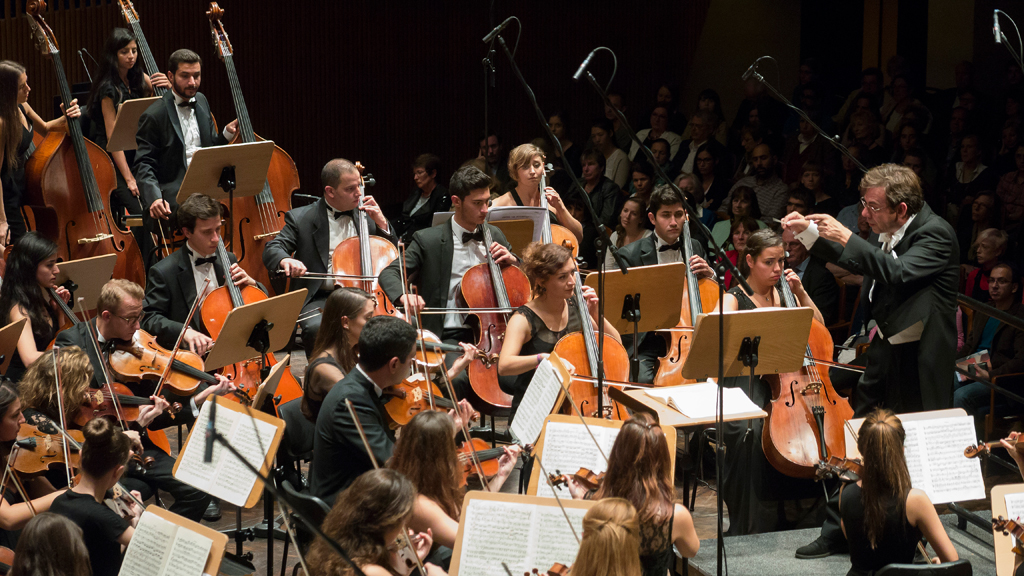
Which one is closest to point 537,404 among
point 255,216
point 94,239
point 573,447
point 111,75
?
point 573,447

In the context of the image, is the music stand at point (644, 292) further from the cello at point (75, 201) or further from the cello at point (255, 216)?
the cello at point (75, 201)

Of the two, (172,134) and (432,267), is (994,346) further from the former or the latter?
(172,134)

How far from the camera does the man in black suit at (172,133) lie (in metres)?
5.58

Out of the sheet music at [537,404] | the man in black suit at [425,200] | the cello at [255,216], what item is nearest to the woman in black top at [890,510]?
the sheet music at [537,404]

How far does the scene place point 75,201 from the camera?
537 cm

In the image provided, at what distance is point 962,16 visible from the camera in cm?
777

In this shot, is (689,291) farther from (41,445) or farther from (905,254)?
(41,445)

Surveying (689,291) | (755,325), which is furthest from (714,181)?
(755,325)

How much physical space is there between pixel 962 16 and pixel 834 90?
127 centimetres

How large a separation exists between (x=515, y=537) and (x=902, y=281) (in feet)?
6.98

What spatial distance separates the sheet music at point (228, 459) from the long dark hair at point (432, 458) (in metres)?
0.47

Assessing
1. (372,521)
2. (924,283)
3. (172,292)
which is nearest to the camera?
(372,521)

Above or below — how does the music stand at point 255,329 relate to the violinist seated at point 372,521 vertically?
above

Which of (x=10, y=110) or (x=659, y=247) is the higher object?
(x=10, y=110)
